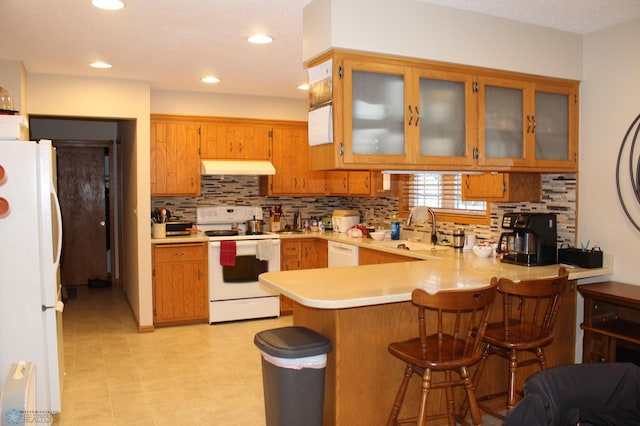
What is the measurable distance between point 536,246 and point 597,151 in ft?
2.55

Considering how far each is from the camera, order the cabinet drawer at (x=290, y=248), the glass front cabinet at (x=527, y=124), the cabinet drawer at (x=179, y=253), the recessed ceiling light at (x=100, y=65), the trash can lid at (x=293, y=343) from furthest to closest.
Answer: the cabinet drawer at (x=290, y=248), the cabinet drawer at (x=179, y=253), the recessed ceiling light at (x=100, y=65), the glass front cabinet at (x=527, y=124), the trash can lid at (x=293, y=343)

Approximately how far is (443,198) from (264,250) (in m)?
1.93

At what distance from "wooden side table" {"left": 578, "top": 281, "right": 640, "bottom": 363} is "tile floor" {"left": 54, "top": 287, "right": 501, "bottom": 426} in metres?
0.79

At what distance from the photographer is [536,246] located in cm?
350

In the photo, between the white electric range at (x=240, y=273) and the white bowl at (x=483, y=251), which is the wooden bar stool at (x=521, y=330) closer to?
the white bowl at (x=483, y=251)

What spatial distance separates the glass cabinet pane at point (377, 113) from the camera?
2.84m

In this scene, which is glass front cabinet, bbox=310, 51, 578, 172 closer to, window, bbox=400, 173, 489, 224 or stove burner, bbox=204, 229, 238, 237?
window, bbox=400, 173, 489, 224

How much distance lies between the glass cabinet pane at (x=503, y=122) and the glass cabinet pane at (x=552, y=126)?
0.18 m

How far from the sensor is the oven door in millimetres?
5406

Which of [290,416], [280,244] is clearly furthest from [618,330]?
[280,244]

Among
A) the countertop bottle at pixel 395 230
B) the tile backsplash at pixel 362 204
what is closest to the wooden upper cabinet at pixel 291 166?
the tile backsplash at pixel 362 204

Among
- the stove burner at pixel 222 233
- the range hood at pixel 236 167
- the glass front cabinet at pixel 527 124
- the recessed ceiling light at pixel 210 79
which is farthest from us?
the stove burner at pixel 222 233

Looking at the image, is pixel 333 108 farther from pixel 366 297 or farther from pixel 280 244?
pixel 280 244

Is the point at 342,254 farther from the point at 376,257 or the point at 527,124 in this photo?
the point at 527,124
